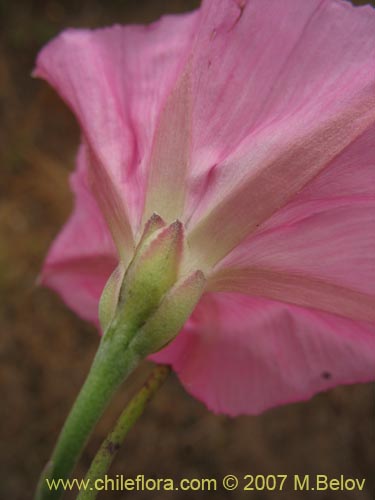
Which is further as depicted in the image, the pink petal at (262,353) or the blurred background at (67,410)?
the blurred background at (67,410)

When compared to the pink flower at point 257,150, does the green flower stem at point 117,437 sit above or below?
below

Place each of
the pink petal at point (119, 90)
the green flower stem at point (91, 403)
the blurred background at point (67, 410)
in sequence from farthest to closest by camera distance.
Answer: the blurred background at point (67, 410) < the pink petal at point (119, 90) < the green flower stem at point (91, 403)

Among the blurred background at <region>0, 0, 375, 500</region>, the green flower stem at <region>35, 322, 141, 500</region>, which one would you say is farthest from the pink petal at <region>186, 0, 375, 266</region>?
the blurred background at <region>0, 0, 375, 500</region>

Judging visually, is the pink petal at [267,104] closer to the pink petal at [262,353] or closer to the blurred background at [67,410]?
the pink petal at [262,353]

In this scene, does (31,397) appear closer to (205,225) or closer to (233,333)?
(233,333)

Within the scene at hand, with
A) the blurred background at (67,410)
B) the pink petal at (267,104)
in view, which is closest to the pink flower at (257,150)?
the pink petal at (267,104)
